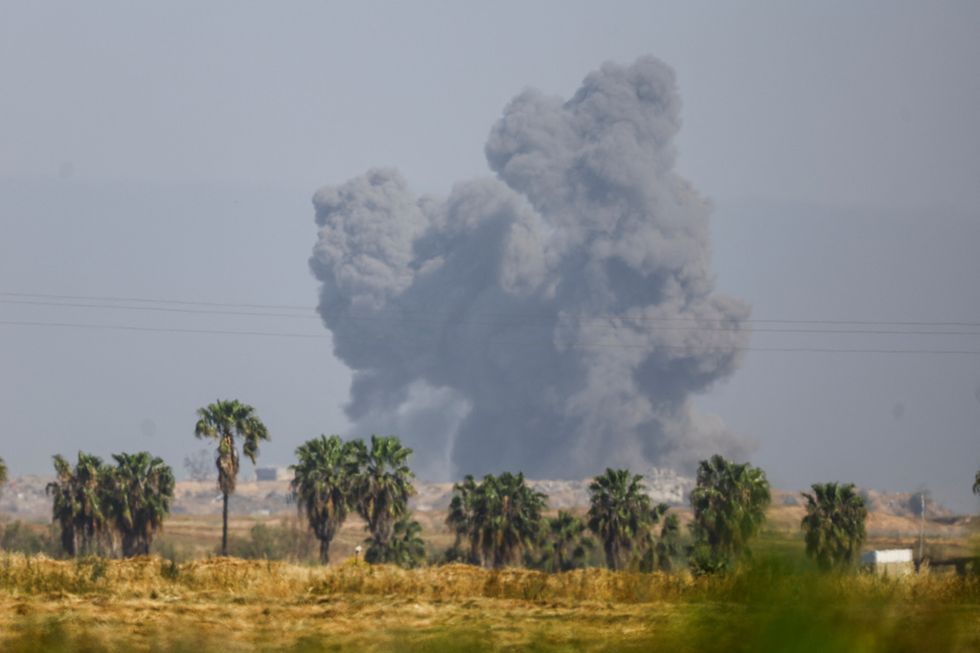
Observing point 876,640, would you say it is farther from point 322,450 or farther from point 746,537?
point 322,450

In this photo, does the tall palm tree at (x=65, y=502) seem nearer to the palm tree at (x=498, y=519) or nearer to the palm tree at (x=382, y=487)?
the palm tree at (x=382, y=487)

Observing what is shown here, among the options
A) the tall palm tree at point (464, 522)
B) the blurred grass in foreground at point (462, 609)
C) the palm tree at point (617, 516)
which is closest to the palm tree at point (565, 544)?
the palm tree at point (617, 516)

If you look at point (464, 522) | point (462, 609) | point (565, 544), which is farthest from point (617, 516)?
point (462, 609)

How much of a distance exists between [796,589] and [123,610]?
80.2ft

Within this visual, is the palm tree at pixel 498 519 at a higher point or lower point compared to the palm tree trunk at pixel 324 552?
higher

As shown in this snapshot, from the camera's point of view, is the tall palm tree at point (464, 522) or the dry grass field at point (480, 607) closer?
the dry grass field at point (480, 607)

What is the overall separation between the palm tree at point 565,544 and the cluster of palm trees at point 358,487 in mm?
9237

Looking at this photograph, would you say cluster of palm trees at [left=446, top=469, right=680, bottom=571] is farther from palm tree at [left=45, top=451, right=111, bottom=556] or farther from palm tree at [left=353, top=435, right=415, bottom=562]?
palm tree at [left=45, top=451, right=111, bottom=556]

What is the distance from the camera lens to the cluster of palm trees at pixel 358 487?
9875 centimetres

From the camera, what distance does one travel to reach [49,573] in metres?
42.1

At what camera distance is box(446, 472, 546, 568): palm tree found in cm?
9288

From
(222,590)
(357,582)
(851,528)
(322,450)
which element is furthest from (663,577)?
(322,450)

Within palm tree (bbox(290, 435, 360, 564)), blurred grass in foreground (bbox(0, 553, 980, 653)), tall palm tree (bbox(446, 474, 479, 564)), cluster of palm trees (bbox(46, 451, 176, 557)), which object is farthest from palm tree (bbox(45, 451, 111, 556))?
blurred grass in foreground (bbox(0, 553, 980, 653))

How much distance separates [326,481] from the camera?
100 metres
